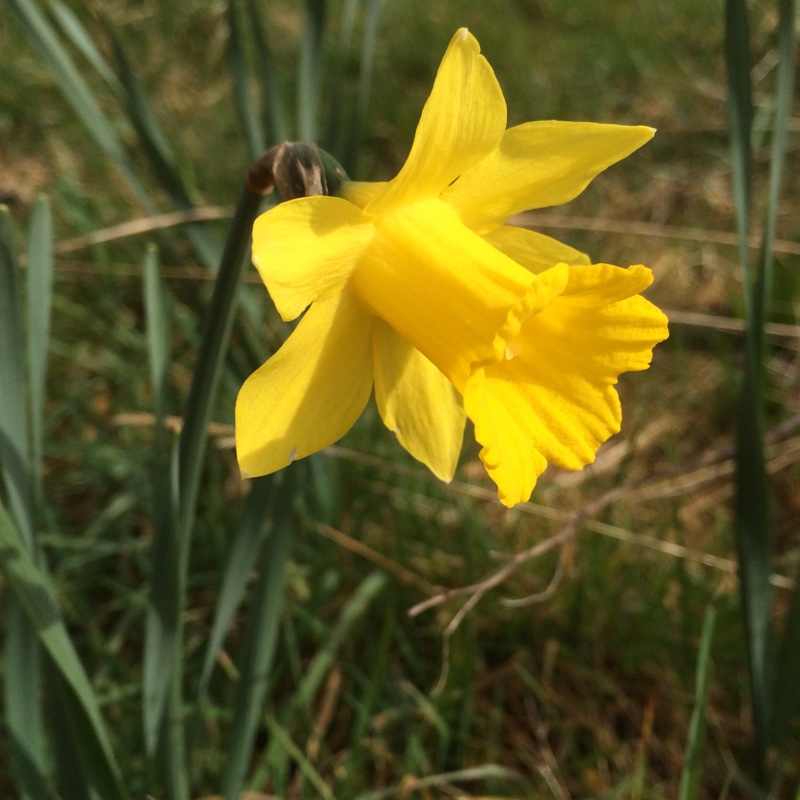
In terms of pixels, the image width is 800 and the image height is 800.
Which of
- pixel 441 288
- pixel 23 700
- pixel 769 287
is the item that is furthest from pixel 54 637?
pixel 769 287

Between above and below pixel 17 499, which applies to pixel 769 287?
above

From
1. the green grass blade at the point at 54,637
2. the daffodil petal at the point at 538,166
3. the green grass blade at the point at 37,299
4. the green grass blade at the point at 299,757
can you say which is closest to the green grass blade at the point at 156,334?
the green grass blade at the point at 37,299

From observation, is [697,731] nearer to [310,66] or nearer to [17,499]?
[17,499]

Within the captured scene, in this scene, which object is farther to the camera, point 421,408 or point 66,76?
point 66,76

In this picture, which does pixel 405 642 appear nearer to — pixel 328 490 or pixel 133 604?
pixel 328 490

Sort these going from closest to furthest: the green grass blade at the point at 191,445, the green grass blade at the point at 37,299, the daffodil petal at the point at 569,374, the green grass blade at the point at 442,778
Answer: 1. the green grass blade at the point at 191,445
2. the daffodil petal at the point at 569,374
3. the green grass blade at the point at 37,299
4. the green grass blade at the point at 442,778

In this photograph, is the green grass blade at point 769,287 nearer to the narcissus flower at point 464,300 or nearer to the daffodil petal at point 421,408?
the narcissus flower at point 464,300

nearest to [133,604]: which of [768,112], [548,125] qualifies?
[548,125]
